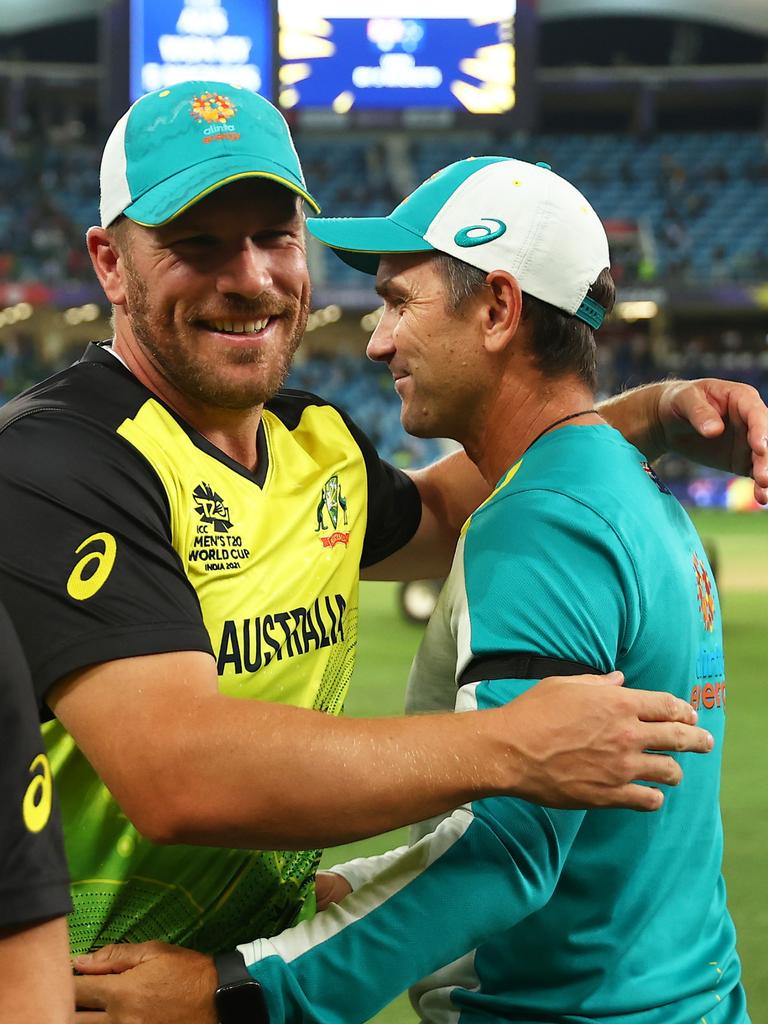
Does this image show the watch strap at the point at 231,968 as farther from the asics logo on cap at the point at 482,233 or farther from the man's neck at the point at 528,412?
the asics logo on cap at the point at 482,233

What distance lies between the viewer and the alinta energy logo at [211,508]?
221 cm

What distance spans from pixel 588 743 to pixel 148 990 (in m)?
0.78

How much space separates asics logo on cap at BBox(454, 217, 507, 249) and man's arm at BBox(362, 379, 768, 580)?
600 millimetres

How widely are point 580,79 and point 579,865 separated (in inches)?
1594

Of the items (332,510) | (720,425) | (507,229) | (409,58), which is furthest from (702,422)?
(409,58)

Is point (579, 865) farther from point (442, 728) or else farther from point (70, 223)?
point (70, 223)

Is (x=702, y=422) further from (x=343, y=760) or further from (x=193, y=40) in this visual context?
(x=193, y=40)

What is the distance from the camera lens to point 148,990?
1.90 m

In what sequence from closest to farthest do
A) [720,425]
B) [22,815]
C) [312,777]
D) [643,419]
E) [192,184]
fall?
[22,815] → [312,777] → [192,184] → [720,425] → [643,419]

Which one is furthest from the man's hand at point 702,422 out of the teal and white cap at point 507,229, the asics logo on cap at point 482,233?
the asics logo on cap at point 482,233

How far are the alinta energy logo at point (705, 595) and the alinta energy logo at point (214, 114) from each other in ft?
3.77

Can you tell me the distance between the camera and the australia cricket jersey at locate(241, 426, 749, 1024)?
190cm

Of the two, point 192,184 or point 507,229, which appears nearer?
point 192,184

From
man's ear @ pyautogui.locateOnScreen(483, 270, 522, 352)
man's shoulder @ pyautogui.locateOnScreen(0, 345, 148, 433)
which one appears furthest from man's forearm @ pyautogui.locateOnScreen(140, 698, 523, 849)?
man's ear @ pyautogui.locateOnScreen(483, 270, 522, 352)
